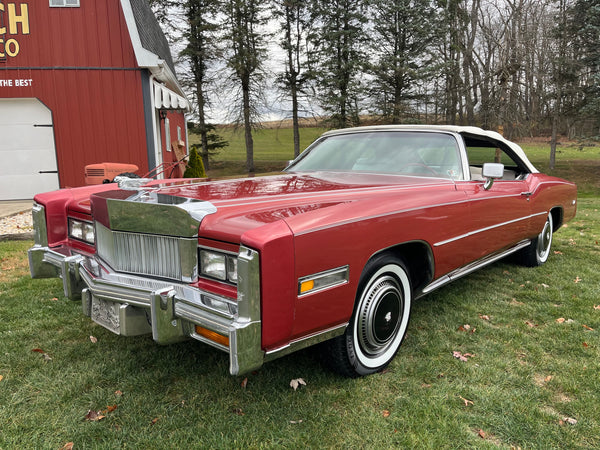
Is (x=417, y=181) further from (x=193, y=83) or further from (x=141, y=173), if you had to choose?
(x=193, y=83)

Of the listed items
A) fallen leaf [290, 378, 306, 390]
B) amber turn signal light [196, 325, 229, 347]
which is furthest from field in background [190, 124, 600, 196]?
amber turn signal light [196, 325, 229, 347]

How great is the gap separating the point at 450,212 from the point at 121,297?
218 centimetres

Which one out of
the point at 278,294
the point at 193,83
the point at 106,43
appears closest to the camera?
the point at 278,294

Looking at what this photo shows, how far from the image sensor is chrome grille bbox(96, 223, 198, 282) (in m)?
2.06

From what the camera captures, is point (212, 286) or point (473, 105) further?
point (473, 105)

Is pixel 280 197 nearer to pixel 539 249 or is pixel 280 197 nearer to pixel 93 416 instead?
pixel 93 416

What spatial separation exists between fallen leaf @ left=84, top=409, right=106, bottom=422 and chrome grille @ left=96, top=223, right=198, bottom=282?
747 millimetres

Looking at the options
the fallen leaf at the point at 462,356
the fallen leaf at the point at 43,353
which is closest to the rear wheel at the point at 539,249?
the fallen leaf at the point at 462,356

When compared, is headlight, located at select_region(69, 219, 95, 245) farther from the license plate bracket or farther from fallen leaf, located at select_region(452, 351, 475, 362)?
fallen leaf, located at select_region(452, 351, 475, 362)

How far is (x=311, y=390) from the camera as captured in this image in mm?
2404

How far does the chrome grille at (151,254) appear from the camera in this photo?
2.06 m

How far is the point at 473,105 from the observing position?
20141 millimetres

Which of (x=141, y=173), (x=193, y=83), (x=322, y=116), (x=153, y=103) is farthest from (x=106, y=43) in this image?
(x=322, y=116)

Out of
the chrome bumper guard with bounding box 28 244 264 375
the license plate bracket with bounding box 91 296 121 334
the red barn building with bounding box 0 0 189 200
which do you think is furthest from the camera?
the red barn building with bounding box 0 0 189 200
